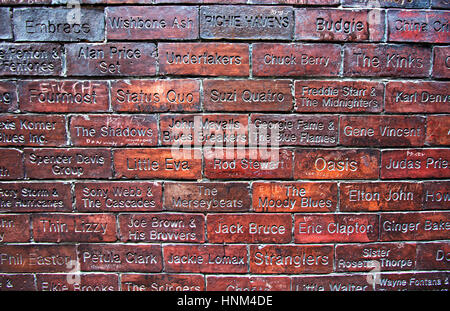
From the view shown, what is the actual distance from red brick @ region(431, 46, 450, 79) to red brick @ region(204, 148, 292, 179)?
0.68m

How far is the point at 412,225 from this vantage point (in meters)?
1.02

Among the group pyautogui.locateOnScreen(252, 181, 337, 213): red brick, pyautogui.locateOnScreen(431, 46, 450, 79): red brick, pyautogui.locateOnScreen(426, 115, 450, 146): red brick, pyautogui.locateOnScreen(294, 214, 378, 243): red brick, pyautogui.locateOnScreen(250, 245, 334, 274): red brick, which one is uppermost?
pyautogui.locateOnScreen(431, 46, 450, 79): red brick

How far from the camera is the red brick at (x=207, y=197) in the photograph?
3.29ft

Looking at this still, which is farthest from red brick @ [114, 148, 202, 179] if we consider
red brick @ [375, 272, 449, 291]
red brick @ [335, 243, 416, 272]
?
red brick @ [375, 272, 449, 291]

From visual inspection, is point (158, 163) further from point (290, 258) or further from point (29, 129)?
point (290, 258)

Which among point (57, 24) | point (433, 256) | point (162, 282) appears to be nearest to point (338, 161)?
point (433, 256)

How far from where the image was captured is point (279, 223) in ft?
3.35

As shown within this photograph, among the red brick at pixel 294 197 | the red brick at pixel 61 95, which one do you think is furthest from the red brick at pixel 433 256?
the red brick at pixel 61 95

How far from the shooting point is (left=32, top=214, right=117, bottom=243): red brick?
1.01 metres

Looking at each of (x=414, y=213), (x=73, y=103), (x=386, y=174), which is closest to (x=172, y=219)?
(x=73, y=103)

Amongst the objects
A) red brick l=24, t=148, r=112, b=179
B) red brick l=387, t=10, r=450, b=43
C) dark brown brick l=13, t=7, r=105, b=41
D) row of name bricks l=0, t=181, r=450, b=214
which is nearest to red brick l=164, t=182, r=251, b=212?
row of name bricks l=0, t=181, r=450, b=214

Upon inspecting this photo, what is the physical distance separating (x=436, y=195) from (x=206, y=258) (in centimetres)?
102

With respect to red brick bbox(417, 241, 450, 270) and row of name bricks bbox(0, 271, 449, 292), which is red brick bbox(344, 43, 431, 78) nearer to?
red brick bbox(417, 241, 450, 270)

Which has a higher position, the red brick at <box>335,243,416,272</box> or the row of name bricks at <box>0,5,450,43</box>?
the row of name bricks at <box>0,5,450,43</box>
